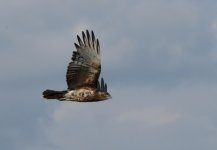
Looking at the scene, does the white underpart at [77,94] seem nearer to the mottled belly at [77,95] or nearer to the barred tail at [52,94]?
the mottled belly at [77,95]

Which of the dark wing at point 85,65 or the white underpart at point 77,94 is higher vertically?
the dark wing at point 85,65

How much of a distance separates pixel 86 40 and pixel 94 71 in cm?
190

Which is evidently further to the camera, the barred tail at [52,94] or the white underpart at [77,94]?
the white underpart at [77,94]

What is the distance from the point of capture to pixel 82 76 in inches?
3349

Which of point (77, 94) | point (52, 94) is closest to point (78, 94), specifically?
point (77, 94)

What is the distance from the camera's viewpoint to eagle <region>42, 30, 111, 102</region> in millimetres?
84438

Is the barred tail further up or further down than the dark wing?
further down

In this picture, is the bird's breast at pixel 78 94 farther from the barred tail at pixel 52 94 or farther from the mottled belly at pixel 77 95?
the barred tail at pixel 52 94

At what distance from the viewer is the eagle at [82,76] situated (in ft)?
277

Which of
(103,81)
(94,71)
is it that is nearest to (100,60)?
(94,71)

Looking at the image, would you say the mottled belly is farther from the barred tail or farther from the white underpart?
the barred tail

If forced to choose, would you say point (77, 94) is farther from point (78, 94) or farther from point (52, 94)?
point (52, 94)

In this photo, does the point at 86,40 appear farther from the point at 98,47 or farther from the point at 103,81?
the point at 103,81

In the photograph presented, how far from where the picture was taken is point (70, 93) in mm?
85000
